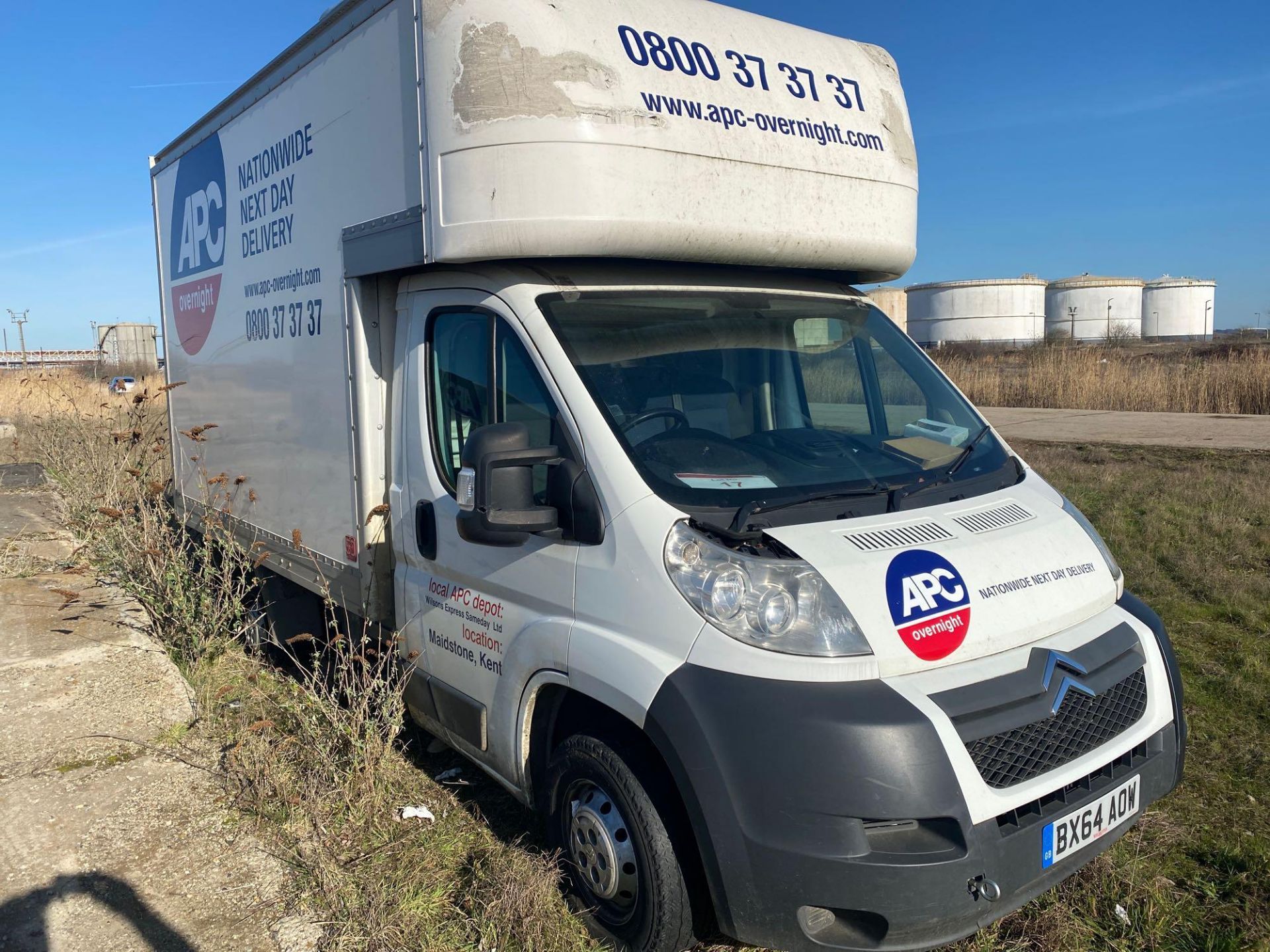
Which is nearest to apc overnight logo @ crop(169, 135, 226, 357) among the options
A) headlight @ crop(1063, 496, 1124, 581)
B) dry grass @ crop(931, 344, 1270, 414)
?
headlight @ crop(1063, 496, 1124, 581)

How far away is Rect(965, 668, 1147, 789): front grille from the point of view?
2.57 m

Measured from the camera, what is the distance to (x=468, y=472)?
324 centimetres

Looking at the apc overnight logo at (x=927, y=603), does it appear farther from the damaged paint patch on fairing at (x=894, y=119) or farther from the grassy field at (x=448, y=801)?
the damaged paint patch on fairing at (x=894, y=119)

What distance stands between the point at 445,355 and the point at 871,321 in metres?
1.76

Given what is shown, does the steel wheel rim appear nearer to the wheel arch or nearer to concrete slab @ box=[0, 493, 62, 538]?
the wheel arch

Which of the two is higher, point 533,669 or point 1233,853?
point 533,669

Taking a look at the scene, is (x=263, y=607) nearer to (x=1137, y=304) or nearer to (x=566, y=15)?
(x=566, y=15)

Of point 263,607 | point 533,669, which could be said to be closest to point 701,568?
point 533,669

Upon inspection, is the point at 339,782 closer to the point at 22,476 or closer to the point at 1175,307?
the point at 22,476

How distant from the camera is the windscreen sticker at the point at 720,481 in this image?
2.97 meters

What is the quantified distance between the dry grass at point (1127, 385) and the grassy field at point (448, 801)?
1180cm

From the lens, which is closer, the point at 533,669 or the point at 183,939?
the point at 183,939

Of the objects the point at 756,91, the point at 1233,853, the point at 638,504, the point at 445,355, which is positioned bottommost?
the point at 1233,853

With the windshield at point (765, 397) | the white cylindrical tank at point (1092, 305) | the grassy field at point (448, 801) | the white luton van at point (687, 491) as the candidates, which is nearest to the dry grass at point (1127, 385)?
the grassy field at point (448, 801)
